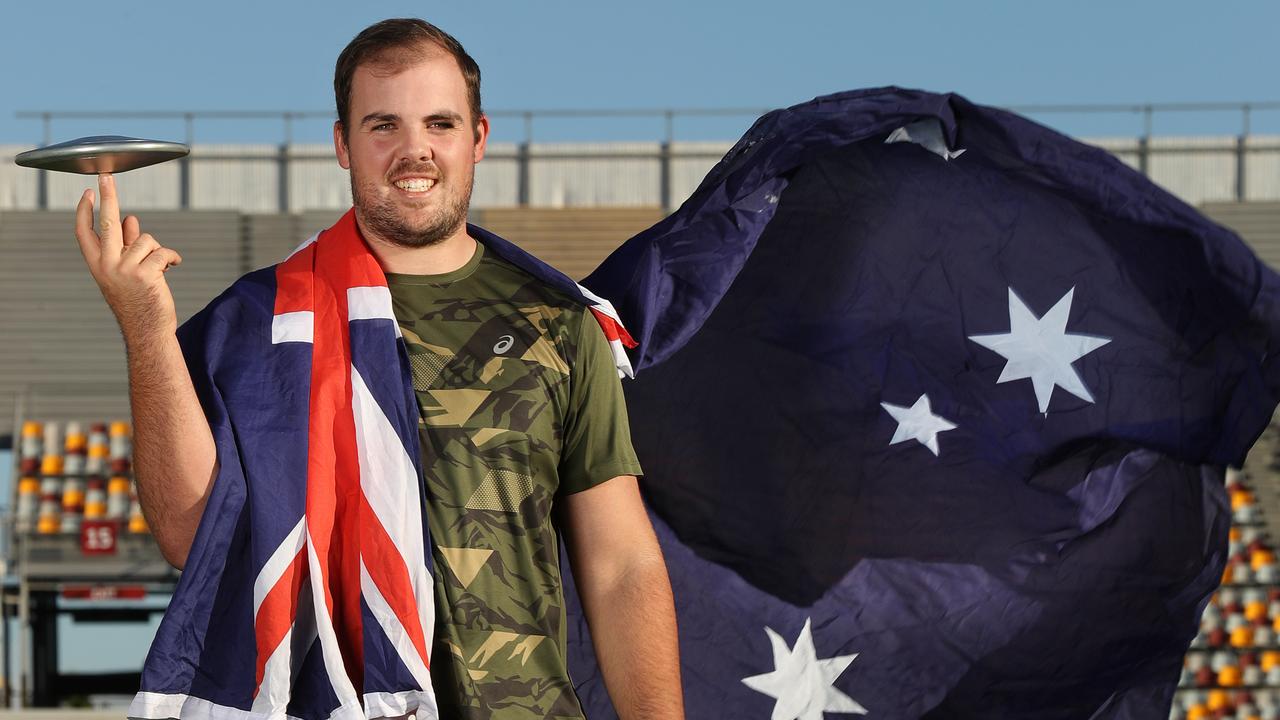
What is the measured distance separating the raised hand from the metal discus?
0.10 feet

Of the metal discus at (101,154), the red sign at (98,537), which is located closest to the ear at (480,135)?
the metal discus at (101,154)

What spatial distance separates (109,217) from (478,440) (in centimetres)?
63

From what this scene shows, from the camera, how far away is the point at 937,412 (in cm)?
403

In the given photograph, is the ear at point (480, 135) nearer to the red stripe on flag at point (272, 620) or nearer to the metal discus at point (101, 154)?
the metal discus at point (101, 154)

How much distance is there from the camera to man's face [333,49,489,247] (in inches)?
93.4

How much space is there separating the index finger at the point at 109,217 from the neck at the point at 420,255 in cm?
46

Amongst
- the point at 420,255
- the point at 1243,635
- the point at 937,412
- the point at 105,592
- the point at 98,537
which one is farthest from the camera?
the point at 105,592

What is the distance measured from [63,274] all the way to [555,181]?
7.12 metres

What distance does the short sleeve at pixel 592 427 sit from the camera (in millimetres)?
2488

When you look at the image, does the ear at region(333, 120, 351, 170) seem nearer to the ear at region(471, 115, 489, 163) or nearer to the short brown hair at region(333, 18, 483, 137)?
the short brown hair at region(333, 18, 483, 137)

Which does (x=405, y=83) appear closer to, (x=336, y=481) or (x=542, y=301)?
(x=542, y=301)

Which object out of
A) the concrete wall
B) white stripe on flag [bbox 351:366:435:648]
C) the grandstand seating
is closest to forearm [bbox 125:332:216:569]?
white stripe on flag [bbox 351:366:435:648]

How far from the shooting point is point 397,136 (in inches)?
93.5

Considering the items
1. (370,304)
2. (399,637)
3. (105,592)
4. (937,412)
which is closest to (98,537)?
(105,592)
